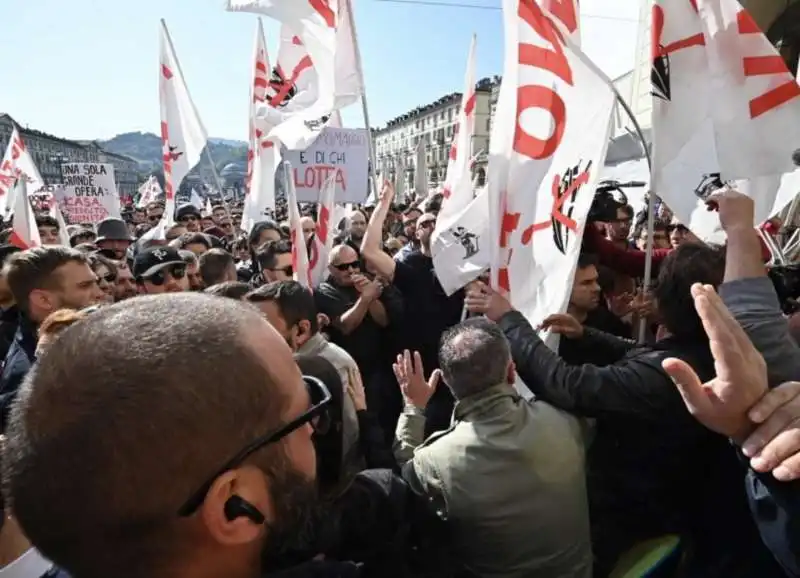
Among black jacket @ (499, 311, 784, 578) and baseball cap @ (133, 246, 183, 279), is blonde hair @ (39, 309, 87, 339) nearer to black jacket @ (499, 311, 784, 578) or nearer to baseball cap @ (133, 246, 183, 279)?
baseball cap @ (133, 246, 183, 279)

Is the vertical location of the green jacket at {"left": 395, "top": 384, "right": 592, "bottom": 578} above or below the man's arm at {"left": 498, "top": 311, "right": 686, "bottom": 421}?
below

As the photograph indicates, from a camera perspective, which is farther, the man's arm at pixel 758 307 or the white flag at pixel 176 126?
the white flag at pixel 176 126

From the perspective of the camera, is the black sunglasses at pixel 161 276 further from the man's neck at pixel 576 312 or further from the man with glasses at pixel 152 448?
the man with glasses at pixel 152 448

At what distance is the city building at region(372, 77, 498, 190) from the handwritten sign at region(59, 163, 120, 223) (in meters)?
52.5

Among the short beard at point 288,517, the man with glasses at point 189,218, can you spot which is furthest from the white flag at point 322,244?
the man with glasses at point 189,218

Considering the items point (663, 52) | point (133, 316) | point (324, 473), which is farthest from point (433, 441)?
point (663, 52)

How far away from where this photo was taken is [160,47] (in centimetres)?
639

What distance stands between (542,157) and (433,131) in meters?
88.8

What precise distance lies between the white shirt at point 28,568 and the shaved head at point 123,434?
0.44 meters

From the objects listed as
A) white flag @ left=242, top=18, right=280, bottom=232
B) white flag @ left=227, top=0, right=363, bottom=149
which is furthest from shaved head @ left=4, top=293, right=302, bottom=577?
white flag @ left=242, top=18, right=280, bottom=232

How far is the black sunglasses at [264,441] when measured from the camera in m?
0.78

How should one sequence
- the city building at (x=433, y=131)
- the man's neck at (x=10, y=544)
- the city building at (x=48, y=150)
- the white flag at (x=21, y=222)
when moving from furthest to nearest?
the city building at (x=433, y=131), the city building at (x=48, y=150), the white flag at (x=21, y=222), the man's neck at (x=10, y=544)

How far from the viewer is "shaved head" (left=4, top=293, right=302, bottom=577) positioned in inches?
29.4

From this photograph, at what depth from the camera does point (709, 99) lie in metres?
2.70
